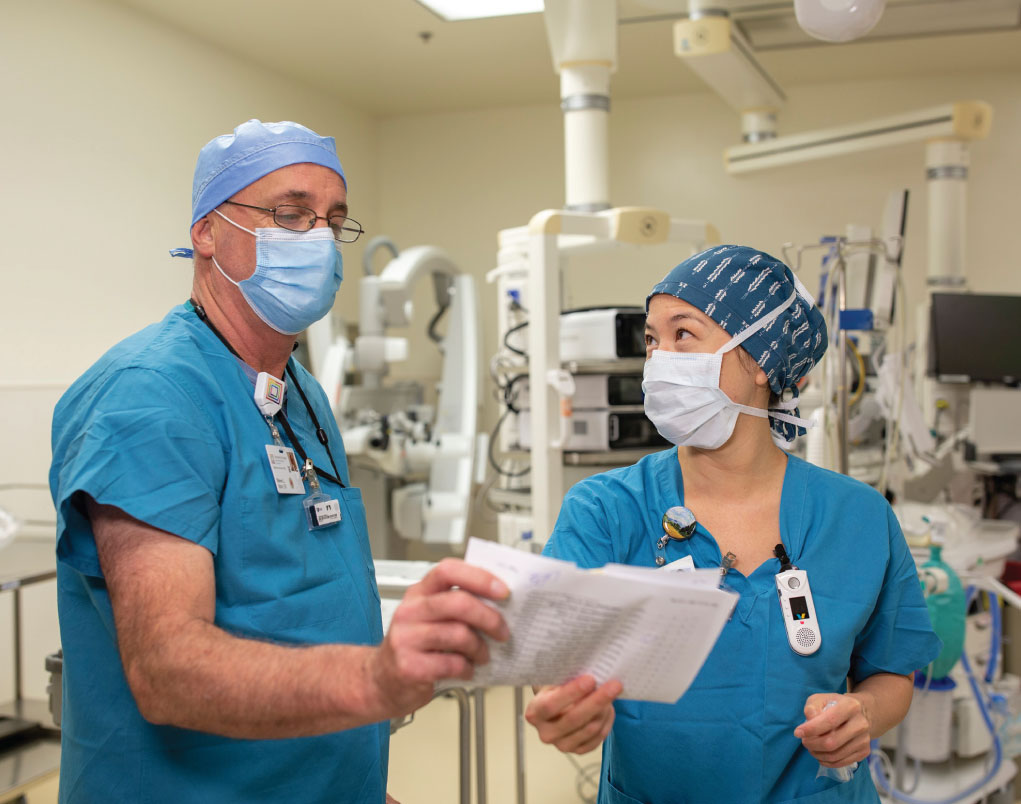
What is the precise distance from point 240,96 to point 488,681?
14.9 feet

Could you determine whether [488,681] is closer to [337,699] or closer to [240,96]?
[337,699]

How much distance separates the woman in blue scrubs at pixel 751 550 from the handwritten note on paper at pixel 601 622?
0.42m

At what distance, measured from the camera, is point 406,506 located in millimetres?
4422

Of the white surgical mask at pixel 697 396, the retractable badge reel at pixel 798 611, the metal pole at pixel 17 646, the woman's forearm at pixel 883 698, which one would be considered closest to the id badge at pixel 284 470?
the white surgical mask at pixel 697 396

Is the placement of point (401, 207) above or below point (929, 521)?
above

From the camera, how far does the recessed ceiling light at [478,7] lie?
4.02 metres

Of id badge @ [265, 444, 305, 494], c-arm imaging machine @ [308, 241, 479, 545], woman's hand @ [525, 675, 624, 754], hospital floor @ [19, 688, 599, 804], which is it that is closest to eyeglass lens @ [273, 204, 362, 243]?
id badge @ [265, 444, 305, 494]

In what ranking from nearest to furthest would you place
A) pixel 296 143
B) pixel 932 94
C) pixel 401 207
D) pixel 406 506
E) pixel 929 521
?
1. pixel 296 143
2. pixel 929 521
3. pixel 406 506
4. pixel 932 94
5. pixel 401 207

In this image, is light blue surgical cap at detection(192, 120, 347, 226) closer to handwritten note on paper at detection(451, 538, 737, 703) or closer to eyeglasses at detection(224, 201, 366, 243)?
eyeglasses at detection(224, 201, 366, 243)

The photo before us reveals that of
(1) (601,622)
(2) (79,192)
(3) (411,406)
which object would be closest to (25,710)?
(2) (79,192)

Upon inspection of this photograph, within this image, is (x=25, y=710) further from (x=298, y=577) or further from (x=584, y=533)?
(x=584, y=533)

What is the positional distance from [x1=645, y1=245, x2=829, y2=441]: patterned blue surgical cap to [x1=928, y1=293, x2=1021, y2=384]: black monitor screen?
2.77 m

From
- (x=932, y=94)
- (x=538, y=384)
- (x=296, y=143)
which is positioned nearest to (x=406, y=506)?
(x=538, y=384)

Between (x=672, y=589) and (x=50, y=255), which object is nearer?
(x=672, y=589)
